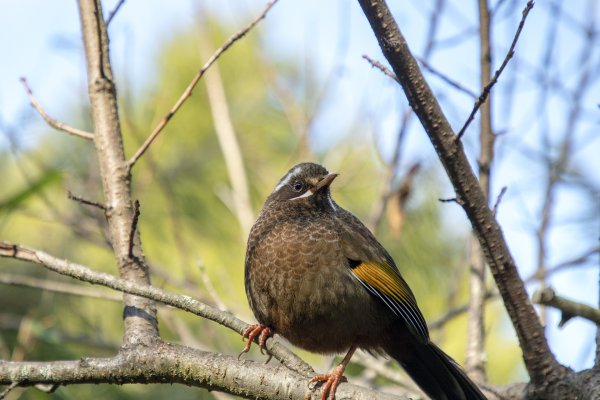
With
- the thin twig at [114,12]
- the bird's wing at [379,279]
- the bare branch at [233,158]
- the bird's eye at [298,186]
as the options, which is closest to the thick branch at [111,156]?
the thin twig at [114,12]

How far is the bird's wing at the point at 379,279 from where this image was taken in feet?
13.2

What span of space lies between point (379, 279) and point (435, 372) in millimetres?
614

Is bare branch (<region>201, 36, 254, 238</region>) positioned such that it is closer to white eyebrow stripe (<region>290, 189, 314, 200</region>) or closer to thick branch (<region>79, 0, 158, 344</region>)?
white eyebrow stripe (<region>290, 189, 314, 200</region>)

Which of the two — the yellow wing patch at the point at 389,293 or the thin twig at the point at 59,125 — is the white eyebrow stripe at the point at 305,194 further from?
the thin twig at the point at 59,125

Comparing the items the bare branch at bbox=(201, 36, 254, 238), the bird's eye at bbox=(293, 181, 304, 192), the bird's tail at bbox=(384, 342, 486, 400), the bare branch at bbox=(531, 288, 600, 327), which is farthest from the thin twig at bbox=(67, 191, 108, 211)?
the bare branch at bbox=(201, 36, 254, 238)

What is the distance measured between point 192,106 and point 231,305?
3.00 m

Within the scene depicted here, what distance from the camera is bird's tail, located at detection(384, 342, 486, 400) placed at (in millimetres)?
3994

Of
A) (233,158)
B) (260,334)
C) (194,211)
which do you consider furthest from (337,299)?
(194,211)

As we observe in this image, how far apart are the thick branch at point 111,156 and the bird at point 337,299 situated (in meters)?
0.59

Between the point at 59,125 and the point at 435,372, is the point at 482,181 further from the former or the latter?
the point at 59,125

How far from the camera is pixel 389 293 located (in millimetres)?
4051

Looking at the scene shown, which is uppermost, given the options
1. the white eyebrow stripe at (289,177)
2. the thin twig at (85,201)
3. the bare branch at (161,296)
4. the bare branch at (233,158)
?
the bare branch at (233,158)

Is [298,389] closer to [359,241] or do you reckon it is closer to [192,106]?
[359,241]

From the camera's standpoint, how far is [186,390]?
6684mm
